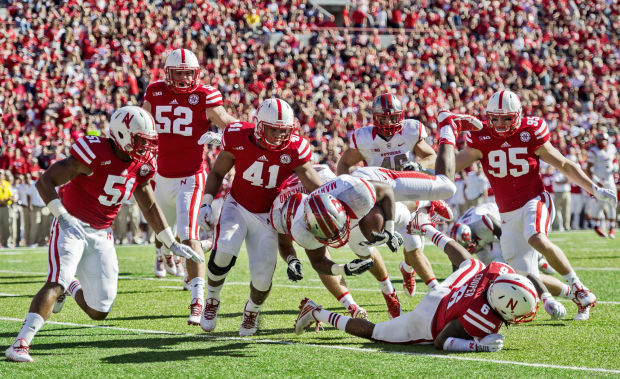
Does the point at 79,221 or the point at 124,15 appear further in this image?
the point at 124,15

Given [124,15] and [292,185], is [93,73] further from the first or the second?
[292,185]

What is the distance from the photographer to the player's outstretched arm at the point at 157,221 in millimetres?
6062

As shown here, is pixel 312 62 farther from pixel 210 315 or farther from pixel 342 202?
pixel 342 202

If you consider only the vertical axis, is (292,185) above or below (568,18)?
below

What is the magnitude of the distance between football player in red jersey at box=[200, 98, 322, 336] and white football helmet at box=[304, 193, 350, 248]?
0.77 m

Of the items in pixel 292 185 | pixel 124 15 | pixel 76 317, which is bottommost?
pixel 76 317

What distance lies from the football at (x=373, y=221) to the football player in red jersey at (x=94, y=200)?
4.15ft

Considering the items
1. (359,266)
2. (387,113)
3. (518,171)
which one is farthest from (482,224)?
(359,266)

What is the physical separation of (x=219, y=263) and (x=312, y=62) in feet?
57.9

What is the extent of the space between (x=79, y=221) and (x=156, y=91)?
9.49 feet

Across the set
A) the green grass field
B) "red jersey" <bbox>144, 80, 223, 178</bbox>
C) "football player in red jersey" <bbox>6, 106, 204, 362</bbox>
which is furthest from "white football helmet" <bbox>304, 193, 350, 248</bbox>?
"red jersey" <bbox>144, 80, 223, 178</bbox>

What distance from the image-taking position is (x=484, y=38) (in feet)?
90.1

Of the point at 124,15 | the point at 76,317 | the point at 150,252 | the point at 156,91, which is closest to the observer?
the point at 76,317

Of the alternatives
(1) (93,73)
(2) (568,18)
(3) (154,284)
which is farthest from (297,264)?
(2) (568,18)
